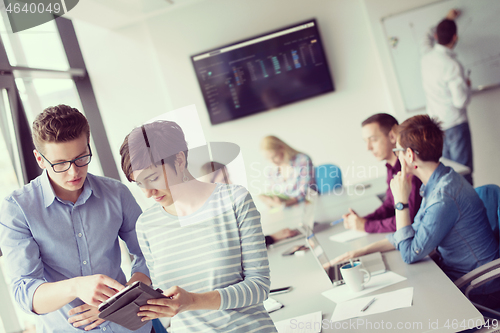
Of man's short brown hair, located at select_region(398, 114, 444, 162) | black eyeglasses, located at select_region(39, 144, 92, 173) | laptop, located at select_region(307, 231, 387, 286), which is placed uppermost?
black eyeglasses, located at select_region(39, 144, 92, 173)

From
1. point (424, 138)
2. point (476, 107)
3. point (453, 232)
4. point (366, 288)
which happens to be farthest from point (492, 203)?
point (476, 107)

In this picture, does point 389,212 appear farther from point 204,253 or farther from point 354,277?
point 204,253

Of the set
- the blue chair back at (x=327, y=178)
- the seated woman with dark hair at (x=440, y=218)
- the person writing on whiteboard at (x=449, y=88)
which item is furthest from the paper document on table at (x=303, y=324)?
the person writing on whiteboard at (x=449, y=88)

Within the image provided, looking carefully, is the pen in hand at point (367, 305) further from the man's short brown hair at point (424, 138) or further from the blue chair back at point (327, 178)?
the blue chair back at point (327, 178)

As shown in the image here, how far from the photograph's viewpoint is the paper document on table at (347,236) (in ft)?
6.03

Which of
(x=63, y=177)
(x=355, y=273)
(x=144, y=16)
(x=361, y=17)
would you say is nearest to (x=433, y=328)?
(x=355, y=273)

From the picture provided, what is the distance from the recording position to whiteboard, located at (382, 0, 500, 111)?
3.34 m

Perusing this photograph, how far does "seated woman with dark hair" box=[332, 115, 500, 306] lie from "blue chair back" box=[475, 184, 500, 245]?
4.3 inches

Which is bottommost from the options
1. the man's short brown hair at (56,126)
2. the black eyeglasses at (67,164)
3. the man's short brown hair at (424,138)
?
the man's short brown hair at (424,138)

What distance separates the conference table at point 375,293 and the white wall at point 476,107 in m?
1.69

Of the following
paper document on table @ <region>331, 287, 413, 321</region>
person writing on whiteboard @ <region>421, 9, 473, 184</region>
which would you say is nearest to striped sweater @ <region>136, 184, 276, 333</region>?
paper document on table @ <region>331, 287, 413, 321</region>

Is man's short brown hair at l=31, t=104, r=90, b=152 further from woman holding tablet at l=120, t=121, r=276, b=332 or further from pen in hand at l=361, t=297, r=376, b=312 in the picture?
pen in hand at l=361, t=297, r=376, b=312

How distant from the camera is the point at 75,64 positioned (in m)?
3.16

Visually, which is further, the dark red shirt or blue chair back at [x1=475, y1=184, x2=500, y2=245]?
the dark red shirt
